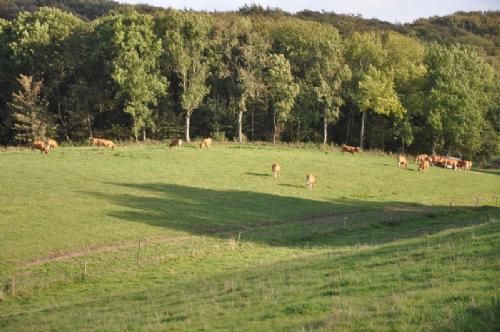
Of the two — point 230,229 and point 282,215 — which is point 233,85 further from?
point 230,229

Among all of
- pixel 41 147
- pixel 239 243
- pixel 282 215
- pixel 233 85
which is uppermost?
pixel 233 85

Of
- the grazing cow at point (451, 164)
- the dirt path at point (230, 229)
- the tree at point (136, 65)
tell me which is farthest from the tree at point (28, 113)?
the grazing cow at point (451, 164)

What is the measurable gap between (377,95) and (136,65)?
99.1 ft

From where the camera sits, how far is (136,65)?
61.5 meters

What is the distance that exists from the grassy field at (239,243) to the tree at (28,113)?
615 inches

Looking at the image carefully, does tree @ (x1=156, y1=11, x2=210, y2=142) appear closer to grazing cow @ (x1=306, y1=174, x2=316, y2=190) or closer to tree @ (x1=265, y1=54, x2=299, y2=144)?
tree @ (x1=265, y1=54, x2=299, y2=144)

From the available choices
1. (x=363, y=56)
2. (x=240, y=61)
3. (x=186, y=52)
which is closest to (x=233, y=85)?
(x=240, y=61)

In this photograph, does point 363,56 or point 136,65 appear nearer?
point 136,65

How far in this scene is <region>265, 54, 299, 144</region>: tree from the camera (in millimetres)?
69125

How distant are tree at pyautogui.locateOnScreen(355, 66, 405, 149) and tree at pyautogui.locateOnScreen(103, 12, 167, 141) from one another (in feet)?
82.2

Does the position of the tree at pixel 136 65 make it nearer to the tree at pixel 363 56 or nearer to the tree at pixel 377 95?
the tree at pixel 377 95

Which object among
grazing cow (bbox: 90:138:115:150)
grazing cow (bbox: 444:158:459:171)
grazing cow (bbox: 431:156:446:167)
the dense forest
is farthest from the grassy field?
the dense forest

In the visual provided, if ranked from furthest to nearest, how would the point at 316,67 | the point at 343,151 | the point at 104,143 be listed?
the point at 316,67 < the point at 343,151 < the point at 104,143

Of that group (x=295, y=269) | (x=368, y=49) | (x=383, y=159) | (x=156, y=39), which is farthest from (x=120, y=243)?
(x=368, y=49)
